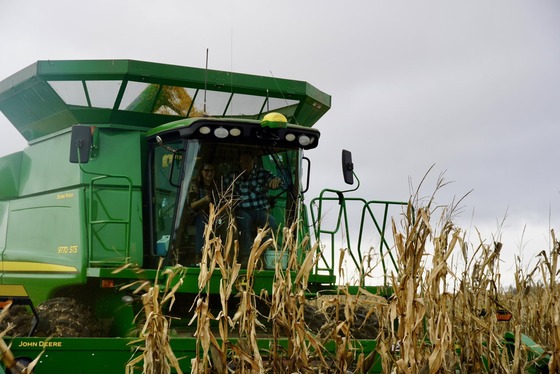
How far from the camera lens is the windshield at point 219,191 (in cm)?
591

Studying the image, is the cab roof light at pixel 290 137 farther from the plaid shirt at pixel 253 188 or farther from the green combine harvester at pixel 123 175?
the plaid shirt at pixel 253 188

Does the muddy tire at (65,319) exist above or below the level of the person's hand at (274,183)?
below

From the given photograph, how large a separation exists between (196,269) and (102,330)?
92cm

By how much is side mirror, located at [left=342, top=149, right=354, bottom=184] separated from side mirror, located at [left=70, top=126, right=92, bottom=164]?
6.60 feet

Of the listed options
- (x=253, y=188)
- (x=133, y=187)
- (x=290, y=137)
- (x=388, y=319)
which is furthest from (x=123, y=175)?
(x=388, y=319)

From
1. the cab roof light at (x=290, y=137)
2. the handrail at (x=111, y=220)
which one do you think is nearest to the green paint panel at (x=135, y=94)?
the handrail at (x=111, y=220)

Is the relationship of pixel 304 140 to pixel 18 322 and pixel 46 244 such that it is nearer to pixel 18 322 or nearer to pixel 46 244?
pixel 46 244

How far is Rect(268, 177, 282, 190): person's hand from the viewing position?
6.18 metres

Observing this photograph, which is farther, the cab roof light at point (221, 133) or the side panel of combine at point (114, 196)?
the side panel of combine at point (114, 196)

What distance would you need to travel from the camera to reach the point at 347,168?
6453mm

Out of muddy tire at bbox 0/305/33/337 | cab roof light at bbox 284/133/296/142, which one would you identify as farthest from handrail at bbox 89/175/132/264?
cab roof light at bbox 284/133/296/142

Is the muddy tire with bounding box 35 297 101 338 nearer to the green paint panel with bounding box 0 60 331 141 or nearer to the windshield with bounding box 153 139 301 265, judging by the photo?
the windshield with bounding box 153 139 301 265

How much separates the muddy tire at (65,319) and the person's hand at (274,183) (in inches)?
65.3

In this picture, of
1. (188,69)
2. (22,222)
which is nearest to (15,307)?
(22,222)
